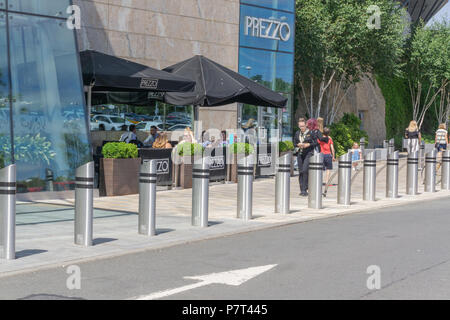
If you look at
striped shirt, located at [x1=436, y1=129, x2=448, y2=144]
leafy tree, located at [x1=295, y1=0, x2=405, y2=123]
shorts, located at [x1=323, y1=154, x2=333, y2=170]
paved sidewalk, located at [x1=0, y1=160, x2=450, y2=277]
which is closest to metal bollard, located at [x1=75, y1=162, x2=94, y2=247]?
paved sidewalk, located at [x1=0, y1=160, x2=450, y2=277]

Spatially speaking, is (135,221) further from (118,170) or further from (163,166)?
(163,166)

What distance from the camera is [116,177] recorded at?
615 inches

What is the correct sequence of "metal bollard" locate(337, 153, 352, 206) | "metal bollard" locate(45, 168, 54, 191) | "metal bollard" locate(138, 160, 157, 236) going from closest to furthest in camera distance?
"metal bollard" locate(138, 160, 157, 236) → "metal bollard" locate(337, 153, 352, 206) → "metal bollard" locate(45, 168, 54, 191)

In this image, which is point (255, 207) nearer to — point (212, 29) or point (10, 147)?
point (10, 147)

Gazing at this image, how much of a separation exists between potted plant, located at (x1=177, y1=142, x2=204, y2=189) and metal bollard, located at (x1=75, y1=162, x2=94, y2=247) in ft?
27.9

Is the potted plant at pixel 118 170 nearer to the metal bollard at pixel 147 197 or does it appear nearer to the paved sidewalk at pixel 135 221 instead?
the paved sidewalk at pixel 135 221

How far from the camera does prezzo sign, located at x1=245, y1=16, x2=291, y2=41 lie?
26.0 m

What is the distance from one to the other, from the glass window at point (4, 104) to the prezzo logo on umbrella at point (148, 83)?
3224 millimetres

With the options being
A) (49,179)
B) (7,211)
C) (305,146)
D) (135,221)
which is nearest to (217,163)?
(305,146)

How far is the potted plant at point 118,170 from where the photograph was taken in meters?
15.6

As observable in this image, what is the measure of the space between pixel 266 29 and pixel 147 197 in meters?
18.1

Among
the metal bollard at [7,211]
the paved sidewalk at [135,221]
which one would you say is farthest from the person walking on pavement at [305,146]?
the metal bollard at [7,211]

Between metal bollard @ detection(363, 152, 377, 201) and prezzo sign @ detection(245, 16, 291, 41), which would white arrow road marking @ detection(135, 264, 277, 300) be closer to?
metal bollard @ detection(363, 152, 377, 201)
